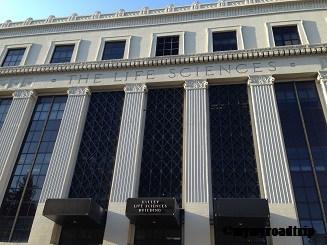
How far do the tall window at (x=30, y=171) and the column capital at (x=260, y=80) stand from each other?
1177 cm

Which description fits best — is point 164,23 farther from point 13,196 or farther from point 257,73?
point 13,196

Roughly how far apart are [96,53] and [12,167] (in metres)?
9.23

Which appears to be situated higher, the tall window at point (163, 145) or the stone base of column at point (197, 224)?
the tall window at point (163, 145)

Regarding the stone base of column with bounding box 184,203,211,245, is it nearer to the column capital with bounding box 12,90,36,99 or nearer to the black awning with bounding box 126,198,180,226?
the black awning with bounding box 126,198,180,226

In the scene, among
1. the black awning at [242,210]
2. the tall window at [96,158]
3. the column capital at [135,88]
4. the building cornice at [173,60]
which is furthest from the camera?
the column capital at [135,88]

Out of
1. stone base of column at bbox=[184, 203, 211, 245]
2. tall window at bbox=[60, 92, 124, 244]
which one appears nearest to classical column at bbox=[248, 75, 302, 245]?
stone base of column at bbox=[184, 203, 211, 245]

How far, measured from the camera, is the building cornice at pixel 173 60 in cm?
2091

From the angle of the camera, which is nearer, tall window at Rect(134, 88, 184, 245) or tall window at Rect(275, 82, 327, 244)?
tall window at Rect(275, 82, 327, 244)

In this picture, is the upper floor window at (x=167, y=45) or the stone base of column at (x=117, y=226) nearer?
the stone base of column at (x=117, y=226)

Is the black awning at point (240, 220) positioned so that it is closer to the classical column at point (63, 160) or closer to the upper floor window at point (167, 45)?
the classical column at point (63, 160)

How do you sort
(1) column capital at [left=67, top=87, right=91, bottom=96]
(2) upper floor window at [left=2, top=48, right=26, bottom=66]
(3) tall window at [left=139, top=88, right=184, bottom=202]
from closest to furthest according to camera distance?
(3) tall window at [left=139, top=88, right=184, bottom=202] < (1) column capital at [left=67, top=87, right=91, bottom=96] < (2) upper floor window at [left=2, top=48, right=26, bottom=66]

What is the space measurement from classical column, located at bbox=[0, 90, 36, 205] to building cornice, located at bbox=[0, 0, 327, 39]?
6.28 metres

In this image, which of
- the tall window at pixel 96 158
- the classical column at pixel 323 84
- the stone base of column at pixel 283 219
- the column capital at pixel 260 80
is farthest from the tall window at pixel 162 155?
the classical column at pixel 323 84

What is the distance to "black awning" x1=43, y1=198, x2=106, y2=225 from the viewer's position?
51.6ft
